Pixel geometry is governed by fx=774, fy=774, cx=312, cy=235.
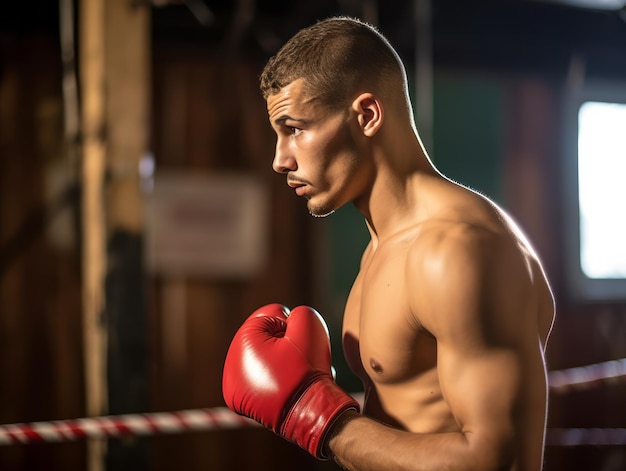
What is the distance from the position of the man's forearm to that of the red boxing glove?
0.10ft

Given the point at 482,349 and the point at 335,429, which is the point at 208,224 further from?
the point at 482,349

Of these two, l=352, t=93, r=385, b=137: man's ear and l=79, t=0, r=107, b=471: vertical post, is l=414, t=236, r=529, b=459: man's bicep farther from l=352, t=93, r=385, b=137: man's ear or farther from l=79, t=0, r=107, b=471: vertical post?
l=79, t=0, r=107, b=471: vertical post

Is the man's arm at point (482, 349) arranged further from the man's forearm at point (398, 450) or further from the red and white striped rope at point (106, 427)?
the red and white striped rope at point (106, 427)

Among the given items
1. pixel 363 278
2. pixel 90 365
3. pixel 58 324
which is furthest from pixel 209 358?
pixel 363 278

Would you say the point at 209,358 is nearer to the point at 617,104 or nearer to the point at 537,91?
the point at 537,91

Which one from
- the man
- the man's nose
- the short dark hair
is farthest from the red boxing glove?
the short dark hair

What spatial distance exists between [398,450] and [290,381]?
0.70 feet

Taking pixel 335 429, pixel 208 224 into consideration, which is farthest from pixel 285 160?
pixel 208 224

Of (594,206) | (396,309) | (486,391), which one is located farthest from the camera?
(594,206)

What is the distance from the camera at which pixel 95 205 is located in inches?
108

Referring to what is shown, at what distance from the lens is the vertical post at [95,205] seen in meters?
2.72

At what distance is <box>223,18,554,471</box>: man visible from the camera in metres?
1.06

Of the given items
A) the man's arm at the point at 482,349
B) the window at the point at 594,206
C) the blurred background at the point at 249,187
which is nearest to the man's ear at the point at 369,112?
the man's arm at the point at 482,349

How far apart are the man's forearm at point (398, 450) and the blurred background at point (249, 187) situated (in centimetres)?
227
